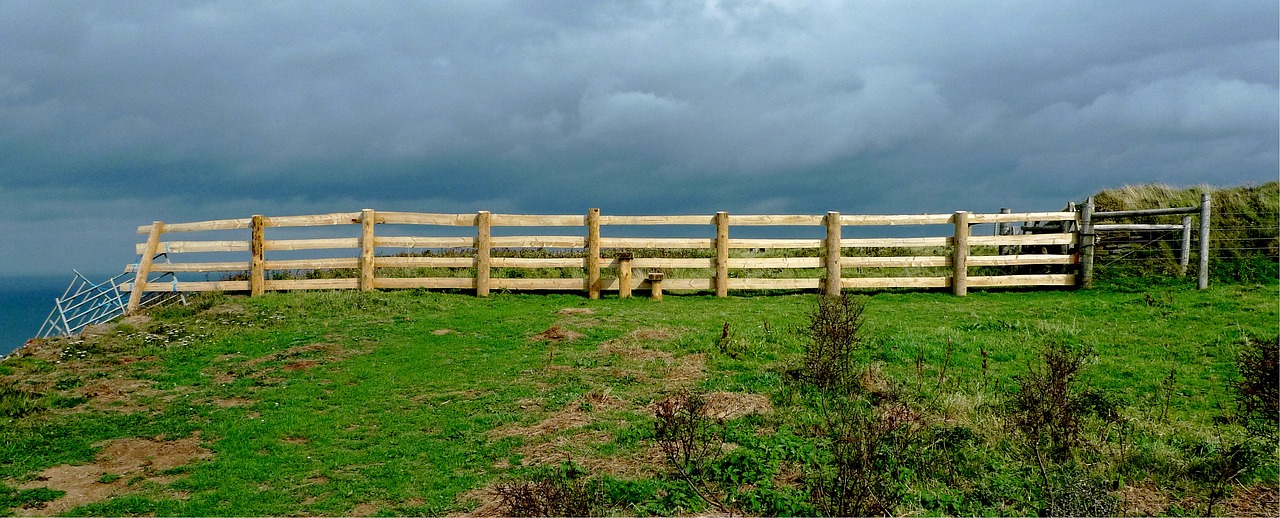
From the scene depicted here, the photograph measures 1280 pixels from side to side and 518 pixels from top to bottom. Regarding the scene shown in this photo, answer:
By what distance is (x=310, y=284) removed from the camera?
16.8 meters

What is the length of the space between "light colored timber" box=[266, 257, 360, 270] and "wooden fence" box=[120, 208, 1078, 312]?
2 centimetres

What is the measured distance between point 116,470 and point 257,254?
419 inches

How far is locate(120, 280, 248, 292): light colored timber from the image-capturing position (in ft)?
56.0

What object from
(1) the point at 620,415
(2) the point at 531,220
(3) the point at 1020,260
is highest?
(2) the point at 531,220

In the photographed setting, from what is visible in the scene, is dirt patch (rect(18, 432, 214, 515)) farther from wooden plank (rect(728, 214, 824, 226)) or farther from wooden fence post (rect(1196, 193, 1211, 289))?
wooden fence post (rect(1196, 193, 1211, 289))

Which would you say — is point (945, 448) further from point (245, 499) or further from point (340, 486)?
point (245, 499)

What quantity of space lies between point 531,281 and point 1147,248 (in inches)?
533

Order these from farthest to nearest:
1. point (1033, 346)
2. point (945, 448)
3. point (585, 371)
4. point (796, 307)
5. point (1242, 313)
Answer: point (796, 307)
point (1242, 313)
point (1033, 346)
point (585, 371)
point (945, 448)

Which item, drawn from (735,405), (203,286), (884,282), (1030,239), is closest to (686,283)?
(884,282)

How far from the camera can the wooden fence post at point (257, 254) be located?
16.8m

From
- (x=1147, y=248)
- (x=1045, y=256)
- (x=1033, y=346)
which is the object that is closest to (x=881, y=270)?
(x=1045, y=256)

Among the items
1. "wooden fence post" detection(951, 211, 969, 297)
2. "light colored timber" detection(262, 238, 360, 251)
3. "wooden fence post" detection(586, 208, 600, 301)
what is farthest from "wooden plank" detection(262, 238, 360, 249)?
"wooden fence post" detection(951, 211, 969, 297)

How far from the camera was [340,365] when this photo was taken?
1042 centimetres

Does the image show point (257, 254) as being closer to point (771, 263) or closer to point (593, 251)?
point (593, 251)
